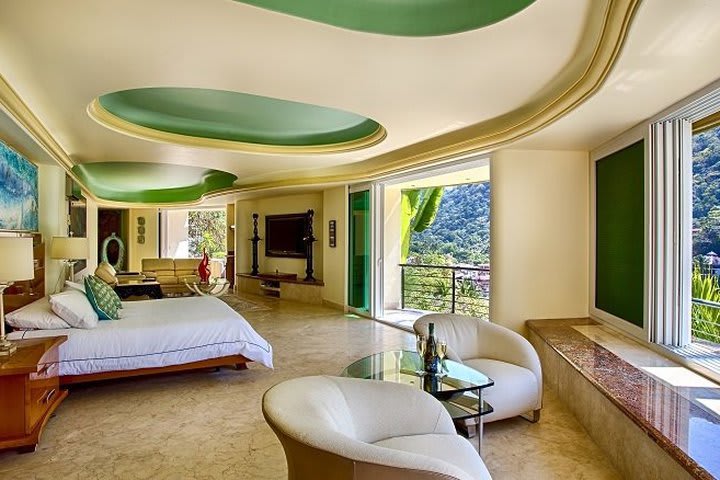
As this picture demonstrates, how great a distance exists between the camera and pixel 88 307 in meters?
3.71

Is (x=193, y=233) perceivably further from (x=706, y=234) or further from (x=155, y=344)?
(x=706, y=234)

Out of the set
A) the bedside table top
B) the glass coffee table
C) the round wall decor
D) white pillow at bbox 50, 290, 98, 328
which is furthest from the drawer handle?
the round wall decor

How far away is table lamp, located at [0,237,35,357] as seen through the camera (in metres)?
2.68

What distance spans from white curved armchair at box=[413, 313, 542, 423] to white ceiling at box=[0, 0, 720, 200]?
1851 mm

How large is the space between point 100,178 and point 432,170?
7.78m

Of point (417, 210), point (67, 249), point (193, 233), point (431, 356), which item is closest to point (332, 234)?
point (417, 210)

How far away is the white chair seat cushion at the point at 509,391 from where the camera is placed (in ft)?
9.53

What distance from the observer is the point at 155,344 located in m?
3.65

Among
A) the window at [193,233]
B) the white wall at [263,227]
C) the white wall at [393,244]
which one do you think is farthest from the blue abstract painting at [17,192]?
the window at [193,233]

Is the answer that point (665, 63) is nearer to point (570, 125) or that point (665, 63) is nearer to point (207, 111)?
point (570, 125)

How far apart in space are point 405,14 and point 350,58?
50 cm

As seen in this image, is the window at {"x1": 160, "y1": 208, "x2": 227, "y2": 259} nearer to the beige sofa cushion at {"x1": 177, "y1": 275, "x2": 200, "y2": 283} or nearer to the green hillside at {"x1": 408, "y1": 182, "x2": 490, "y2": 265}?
the beige sofa cushion at {"x1": 177, "y1": 275, "x2": 200, "y2": 283}

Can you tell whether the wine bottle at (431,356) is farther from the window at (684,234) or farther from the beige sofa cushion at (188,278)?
the beige sofa cushion at (188,278)

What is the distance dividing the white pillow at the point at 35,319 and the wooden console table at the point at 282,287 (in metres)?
5.43
